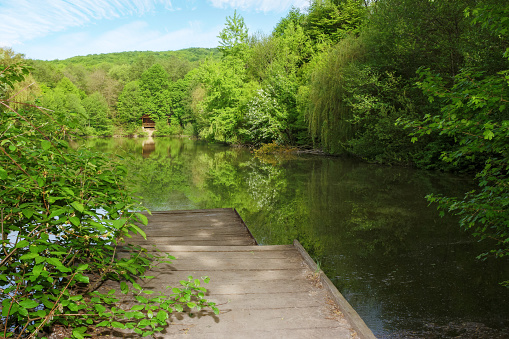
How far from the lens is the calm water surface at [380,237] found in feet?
12.2

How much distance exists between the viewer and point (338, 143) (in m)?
18.3

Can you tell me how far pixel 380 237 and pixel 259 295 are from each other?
4.14m

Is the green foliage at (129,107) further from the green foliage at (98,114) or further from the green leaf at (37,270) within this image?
the green leaf at (37,270)

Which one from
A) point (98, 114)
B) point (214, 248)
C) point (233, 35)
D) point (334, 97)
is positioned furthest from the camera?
point (98, 114)

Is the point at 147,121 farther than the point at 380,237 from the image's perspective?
Yes

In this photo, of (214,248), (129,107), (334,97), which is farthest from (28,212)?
(129,107)

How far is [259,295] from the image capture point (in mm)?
2863

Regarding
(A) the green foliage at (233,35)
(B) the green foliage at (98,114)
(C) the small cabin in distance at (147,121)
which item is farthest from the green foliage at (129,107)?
(A) the green foliage at (233,35)

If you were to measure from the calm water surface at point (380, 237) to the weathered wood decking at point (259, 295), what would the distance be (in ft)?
2.89

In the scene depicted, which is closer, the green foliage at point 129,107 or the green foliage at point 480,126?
the green foliage at point 480,126

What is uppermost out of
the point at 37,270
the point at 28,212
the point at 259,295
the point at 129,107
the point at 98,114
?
the point at 129,107

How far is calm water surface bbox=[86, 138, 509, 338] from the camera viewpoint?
3.73m

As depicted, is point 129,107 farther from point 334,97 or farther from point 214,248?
point 214,248

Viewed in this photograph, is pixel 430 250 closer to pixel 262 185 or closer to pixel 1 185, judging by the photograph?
pixel 1 185
